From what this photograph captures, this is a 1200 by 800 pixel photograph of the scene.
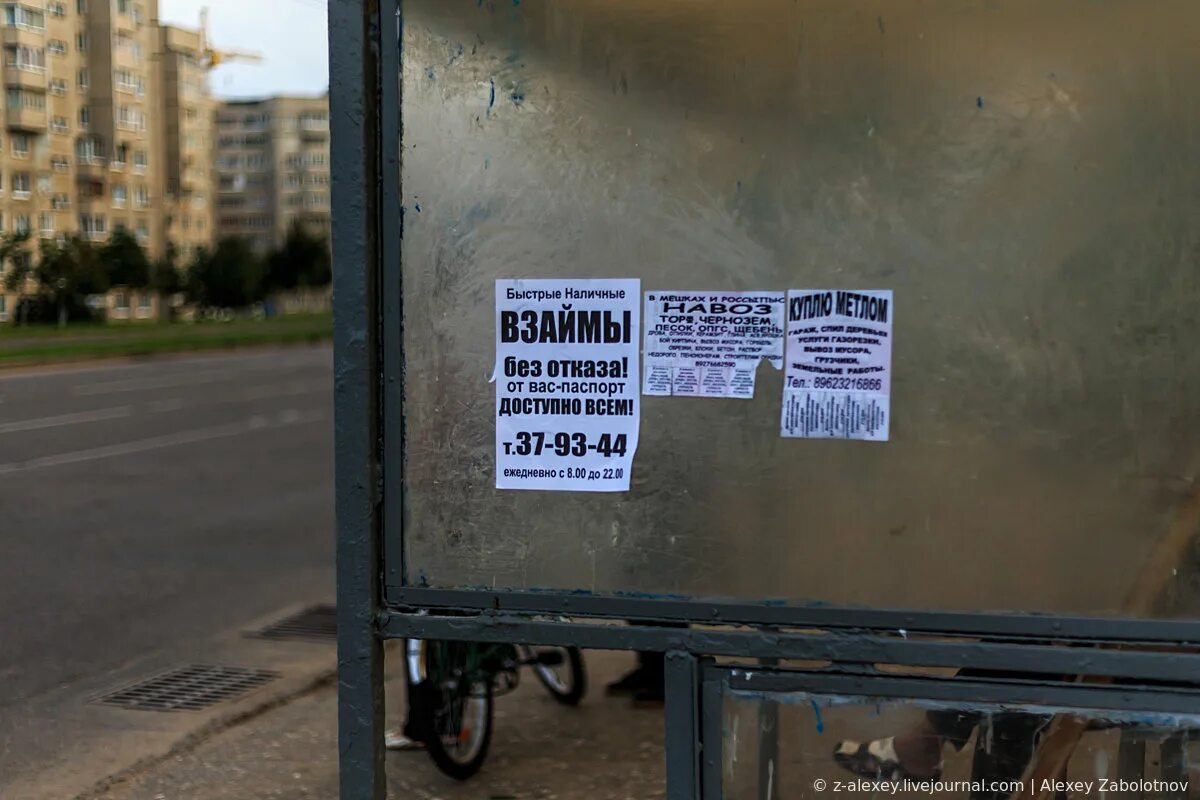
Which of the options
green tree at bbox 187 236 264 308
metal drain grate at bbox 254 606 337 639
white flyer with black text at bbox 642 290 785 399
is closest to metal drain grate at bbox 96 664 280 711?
metal drain grate at bbox 254 606 337 639

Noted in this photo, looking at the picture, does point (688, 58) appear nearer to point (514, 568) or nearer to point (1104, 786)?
point (514, 568)

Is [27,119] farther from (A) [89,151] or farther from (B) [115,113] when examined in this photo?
(A) [89,151]

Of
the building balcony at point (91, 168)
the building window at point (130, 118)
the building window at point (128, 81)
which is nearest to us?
the building window at point (128, 81)

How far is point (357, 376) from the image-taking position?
2986 millimetres

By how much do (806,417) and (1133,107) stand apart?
918mm

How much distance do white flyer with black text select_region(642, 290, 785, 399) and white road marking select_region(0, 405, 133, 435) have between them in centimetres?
1486

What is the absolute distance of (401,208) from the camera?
299cm

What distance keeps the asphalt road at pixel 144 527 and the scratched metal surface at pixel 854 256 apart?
4.10 metres

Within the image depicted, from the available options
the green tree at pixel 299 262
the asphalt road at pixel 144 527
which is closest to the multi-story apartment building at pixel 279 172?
the green tree at pixel 299 262

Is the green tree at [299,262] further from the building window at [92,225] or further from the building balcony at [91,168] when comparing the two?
Result: the building balcony at [91,168]

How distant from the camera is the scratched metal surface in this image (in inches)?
106

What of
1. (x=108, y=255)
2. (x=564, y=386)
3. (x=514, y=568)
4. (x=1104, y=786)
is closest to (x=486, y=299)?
(x=564, y=386)

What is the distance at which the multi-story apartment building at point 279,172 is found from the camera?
197ft

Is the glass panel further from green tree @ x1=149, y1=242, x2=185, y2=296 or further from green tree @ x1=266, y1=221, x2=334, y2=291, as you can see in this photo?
green tree @ x1=266, y1=221, x2=334, y2=291
